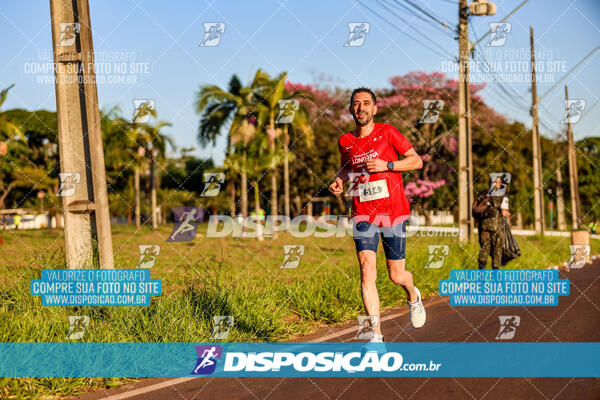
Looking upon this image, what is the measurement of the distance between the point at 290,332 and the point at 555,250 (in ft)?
49.2

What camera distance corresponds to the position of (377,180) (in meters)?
5.34

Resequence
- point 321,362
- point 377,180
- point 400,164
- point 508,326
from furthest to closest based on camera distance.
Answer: point 508,326, point 321,362, point 377,180, point 400,164

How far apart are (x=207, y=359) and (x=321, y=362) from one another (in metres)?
1.15

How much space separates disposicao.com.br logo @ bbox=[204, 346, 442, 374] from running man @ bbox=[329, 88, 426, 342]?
280 millimetres

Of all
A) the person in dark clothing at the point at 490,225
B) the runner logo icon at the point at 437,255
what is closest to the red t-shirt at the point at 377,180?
the runner logo icon at the point at 437,255

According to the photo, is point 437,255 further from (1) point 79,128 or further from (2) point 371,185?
(1) point 79,128

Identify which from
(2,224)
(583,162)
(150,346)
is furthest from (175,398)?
(583,162)

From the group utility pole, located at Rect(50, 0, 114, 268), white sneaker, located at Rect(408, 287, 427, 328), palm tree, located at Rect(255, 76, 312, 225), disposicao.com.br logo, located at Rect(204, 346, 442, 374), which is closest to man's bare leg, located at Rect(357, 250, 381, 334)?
disposicao.com.br logo, located at Rect(204, 346, 442, 374)

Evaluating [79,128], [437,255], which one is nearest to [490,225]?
[437,255]

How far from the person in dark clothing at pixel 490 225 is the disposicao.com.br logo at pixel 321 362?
20.5 ft

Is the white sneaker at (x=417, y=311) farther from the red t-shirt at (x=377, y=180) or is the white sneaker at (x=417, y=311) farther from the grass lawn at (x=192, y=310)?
the grass lawn at (x=192, y=310)

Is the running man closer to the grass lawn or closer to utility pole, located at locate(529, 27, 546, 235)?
the grass lawn

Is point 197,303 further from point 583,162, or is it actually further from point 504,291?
point 583,162

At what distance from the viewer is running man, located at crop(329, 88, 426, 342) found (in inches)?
209
